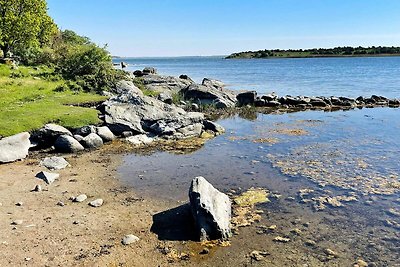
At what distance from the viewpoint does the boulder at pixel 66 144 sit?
918 inches

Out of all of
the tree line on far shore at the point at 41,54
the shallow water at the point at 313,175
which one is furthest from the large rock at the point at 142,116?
the tree line on far shore at the point at 41,54

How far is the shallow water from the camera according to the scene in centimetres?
1305

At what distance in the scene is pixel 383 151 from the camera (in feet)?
77.5

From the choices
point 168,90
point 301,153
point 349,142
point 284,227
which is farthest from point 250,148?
point 168,90

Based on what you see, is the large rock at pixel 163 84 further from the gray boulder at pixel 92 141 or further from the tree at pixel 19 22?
the gray boulder at pixel 92 141

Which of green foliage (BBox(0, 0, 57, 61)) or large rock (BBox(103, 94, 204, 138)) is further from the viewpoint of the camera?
green foliage (BBox(0, 0, 57, 61))

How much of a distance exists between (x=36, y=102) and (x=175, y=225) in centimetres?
2087

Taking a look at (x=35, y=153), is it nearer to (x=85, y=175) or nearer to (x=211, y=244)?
(x=85, y=175)

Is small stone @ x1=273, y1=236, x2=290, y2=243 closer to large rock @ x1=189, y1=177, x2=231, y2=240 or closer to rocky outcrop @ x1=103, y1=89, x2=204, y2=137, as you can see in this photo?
large rock @ x1=189, y1=177, x2=231, y2=240

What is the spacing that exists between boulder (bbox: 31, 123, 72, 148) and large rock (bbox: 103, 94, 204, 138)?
3.89m

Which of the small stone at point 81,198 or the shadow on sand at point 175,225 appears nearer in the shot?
the shadow on sand at point 175,225

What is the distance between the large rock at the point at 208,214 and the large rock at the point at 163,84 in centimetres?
3218

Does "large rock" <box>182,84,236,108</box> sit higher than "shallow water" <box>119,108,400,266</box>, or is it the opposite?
"large rock" <box>182,84,236,108</box>

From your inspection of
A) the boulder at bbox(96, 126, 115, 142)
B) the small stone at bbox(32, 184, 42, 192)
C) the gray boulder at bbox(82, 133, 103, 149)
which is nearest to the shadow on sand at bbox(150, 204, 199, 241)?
the small stone at bbox(32, 184, 42, 192)
